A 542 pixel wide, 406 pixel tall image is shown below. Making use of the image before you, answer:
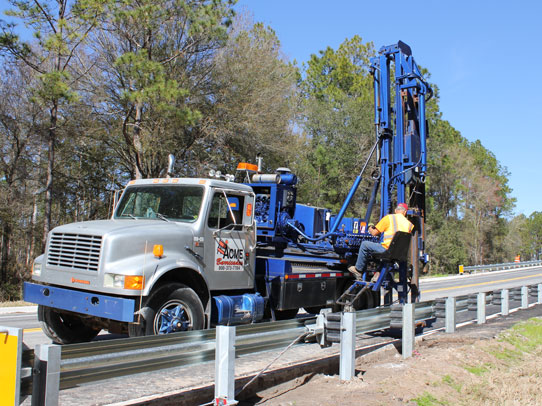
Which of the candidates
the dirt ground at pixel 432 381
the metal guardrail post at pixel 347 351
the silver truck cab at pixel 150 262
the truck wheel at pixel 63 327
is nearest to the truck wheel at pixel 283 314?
the silver truck cab at pixel 150 262

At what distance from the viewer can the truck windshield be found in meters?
7.87

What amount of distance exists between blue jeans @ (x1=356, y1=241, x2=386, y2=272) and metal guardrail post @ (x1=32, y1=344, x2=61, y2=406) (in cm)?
575

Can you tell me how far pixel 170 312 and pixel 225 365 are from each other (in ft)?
6.66

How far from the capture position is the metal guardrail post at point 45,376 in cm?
357

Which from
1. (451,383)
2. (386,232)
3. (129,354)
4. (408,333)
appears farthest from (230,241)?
(129,354)

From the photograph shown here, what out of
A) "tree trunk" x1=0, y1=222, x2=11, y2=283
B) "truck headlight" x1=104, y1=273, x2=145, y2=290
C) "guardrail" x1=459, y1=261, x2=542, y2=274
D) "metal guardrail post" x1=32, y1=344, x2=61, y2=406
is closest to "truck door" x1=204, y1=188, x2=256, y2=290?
"truck headlight" x1=104, y1=273, x2=145, y2=290

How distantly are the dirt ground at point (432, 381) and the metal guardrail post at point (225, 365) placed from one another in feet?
2.43

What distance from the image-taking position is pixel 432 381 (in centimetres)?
642

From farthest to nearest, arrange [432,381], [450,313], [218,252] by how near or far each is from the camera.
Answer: [450,313] < [218,252] < [432,381]

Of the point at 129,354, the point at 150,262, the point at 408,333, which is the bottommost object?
the point at 408,333

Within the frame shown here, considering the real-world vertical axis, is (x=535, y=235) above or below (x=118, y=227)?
above

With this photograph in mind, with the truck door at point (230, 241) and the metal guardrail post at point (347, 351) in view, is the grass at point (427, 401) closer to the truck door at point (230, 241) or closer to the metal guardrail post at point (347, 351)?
the metal guardrail post at point (347, 351)

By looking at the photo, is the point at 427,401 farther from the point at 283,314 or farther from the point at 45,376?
the point at 283,314

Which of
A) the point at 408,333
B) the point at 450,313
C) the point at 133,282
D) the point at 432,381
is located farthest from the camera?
the point at 450,313
